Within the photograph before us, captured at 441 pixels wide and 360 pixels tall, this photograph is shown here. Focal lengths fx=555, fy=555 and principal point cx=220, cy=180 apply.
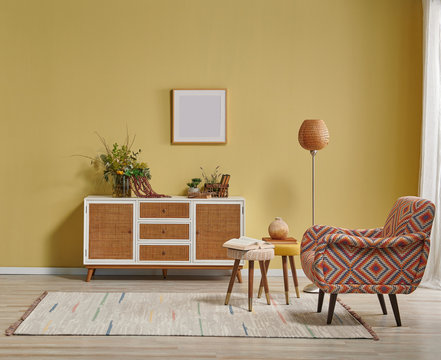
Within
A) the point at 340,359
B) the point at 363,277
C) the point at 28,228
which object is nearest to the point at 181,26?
the point at 28,228

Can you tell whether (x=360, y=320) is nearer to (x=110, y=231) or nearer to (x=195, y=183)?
(x=195, y=183)

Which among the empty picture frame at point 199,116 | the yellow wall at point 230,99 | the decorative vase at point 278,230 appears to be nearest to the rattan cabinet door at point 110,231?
the yellow wall at point 230,99

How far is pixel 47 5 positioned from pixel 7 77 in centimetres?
77

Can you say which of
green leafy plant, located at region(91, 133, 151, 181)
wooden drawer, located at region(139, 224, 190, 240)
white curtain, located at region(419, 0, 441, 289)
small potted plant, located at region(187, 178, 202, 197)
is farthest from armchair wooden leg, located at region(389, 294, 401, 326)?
green leafy plant, located at region(91, 133, 151, 181)

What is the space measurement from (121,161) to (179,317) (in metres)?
1.83

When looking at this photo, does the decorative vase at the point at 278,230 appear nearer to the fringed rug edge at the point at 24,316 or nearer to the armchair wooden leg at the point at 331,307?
the armchair wooden leg at the point at 331,307

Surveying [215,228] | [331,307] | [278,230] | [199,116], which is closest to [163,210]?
[215,228]

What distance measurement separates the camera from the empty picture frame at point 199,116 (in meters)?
5.16

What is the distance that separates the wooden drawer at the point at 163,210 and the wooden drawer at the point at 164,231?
9 cm

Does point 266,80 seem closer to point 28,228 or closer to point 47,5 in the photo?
point 47,5

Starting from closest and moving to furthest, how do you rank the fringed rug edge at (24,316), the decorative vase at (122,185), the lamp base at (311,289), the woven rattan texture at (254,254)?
the fringed rug edge at (24,316), the woven rattan texture at (254,254), the lamp base at (311,289), the decorative vase at (122,185)

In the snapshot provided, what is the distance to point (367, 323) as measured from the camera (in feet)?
11.8

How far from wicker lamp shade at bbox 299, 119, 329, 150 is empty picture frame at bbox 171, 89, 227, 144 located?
0.80 meters

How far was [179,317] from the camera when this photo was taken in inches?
143
